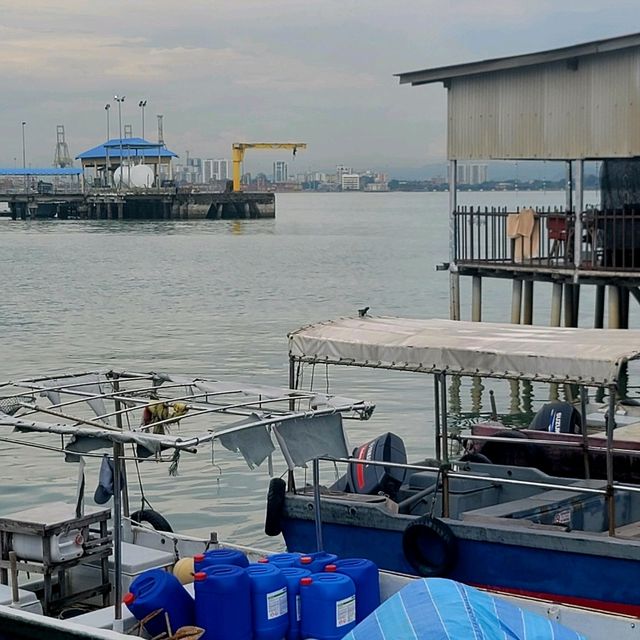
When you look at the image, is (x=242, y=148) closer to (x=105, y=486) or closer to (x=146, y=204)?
(x=146, y=204)

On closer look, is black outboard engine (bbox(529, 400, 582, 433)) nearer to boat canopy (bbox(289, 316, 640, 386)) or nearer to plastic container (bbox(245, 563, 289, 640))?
boat canopy (bbox(289, 316, 640, 386))

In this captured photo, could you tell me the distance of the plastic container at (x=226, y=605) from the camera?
971 cm

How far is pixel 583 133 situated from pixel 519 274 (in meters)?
3.17

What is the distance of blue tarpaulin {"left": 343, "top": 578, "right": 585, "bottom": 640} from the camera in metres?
7.57

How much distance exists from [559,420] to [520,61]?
13.1 m

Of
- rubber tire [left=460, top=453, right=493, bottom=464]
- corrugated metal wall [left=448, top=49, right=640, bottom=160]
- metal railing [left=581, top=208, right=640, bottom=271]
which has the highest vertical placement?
corrugated metal wall [left=448, top=49, right=640, bottom=160]

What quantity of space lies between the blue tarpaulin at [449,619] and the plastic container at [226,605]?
192cm

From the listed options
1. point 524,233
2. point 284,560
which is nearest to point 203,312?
point 524,233

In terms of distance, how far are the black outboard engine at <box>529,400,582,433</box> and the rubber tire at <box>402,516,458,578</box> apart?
398cm

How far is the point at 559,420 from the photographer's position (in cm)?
1603

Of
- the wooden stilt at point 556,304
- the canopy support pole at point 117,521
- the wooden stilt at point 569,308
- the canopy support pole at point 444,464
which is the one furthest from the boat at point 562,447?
the wooden stilt at point 569,308

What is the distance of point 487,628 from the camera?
7.61m

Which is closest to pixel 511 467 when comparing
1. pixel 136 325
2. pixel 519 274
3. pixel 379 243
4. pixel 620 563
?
pixel 620 563

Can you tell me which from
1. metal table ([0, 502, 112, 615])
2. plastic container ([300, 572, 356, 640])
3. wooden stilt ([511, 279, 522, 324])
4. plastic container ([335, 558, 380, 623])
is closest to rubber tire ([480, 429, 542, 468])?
plastic container ([335, 558, 380, 623])
